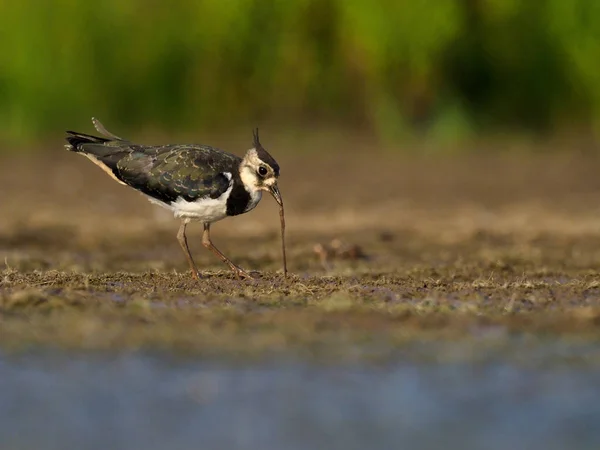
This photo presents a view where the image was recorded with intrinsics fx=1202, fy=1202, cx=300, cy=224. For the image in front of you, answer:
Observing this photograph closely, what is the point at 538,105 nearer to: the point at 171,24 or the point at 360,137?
the point at 360,137

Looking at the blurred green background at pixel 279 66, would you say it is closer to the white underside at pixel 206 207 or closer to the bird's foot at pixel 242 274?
the white underside at pixel 206 207

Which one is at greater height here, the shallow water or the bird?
the bird

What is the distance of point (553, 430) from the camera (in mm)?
5133

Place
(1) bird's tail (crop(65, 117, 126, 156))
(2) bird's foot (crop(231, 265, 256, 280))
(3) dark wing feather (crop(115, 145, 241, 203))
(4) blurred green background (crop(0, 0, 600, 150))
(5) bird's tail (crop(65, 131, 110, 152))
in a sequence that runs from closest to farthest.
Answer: (2) bird's foot (crop(231, 265, 256, 280)), (3) dark wing feather (crop(115, 145, 241, 203)), (1) bird's tail (crop(65, 117, 126, 156)), (5) bird's tail (crop(65, 131, 110, 152)), (4) blurred green background (crop(0, 0, 600, 150))

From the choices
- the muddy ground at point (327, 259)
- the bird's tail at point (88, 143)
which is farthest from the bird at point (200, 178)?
the muddy ground at point (327, 259)

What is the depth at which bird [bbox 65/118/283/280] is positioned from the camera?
8914 mm

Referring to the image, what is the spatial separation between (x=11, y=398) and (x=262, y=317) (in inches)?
69.1

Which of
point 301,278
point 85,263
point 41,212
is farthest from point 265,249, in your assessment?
point 41,212

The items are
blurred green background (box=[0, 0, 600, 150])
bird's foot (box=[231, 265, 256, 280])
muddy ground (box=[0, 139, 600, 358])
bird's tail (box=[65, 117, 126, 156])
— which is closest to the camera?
muddy ground (box=[0, 139, 600, 358])

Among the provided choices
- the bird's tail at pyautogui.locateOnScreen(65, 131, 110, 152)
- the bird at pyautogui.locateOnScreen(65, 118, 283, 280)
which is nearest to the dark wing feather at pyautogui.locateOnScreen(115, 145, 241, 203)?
the bird at pyautogui.locateOnScreen(65, 118, 283, 280)

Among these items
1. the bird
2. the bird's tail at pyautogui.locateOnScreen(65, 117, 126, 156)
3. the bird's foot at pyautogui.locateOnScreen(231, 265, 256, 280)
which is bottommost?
the bird's foot at pyautogui.locateOnScreen(231, 265, 256, 280)

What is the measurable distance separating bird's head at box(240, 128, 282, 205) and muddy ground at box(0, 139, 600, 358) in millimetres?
672

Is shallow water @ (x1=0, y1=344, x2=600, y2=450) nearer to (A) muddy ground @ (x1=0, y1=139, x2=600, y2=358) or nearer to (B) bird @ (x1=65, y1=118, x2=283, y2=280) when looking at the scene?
(A) muddy ground @ (x1=0, y1=139, x2=600, y2=358)

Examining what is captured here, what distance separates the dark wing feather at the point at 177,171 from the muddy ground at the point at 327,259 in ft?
2.10
